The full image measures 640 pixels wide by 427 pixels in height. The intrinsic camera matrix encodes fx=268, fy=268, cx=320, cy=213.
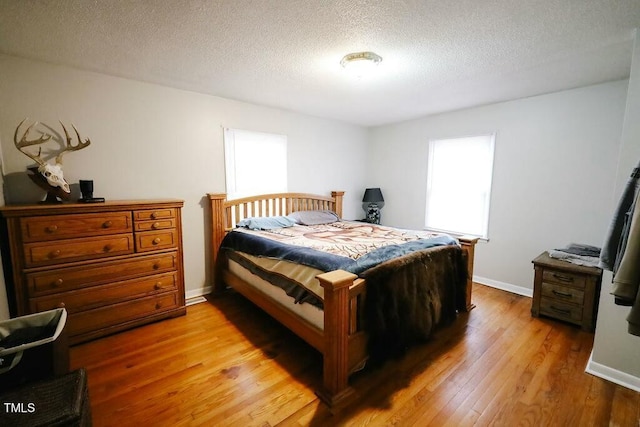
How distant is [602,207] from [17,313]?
5156mm

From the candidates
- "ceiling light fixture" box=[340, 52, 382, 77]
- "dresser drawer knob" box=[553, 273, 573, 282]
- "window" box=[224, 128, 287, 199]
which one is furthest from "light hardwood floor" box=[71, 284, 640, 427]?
"ceiling light fixture" box=[340, 52, 382, 77]

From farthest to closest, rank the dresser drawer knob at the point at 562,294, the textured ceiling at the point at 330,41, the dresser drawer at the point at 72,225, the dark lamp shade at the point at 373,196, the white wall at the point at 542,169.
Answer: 1. the dark lamp shade at the point at 373,196
2. the white wall at the point at 542,169
3. the dresser drawer knob at the point at 562,294
4. the dresser drawer at the point at 72,225
5. the textured ceiling at the point at 330,41

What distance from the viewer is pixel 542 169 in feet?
9.84

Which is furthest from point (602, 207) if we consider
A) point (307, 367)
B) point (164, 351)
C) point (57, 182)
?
point (57, 182)

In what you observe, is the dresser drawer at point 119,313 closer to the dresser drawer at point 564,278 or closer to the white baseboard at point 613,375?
the white baseboard at point 613,375

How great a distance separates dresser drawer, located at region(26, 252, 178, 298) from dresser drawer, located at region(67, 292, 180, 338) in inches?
9.2

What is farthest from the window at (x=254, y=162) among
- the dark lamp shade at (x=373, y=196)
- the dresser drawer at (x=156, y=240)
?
the dark lamp shade at (x=373, y=196)

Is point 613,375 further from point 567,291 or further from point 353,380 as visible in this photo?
point 353,380

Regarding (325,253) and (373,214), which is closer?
(325,253)

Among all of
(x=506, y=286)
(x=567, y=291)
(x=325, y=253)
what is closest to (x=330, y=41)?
(x=325, y=253)

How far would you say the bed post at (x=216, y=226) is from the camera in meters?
3.08

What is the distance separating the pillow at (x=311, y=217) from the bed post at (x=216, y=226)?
0.86 meters

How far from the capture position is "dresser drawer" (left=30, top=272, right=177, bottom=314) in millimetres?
2051

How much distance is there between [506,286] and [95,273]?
4.34m
